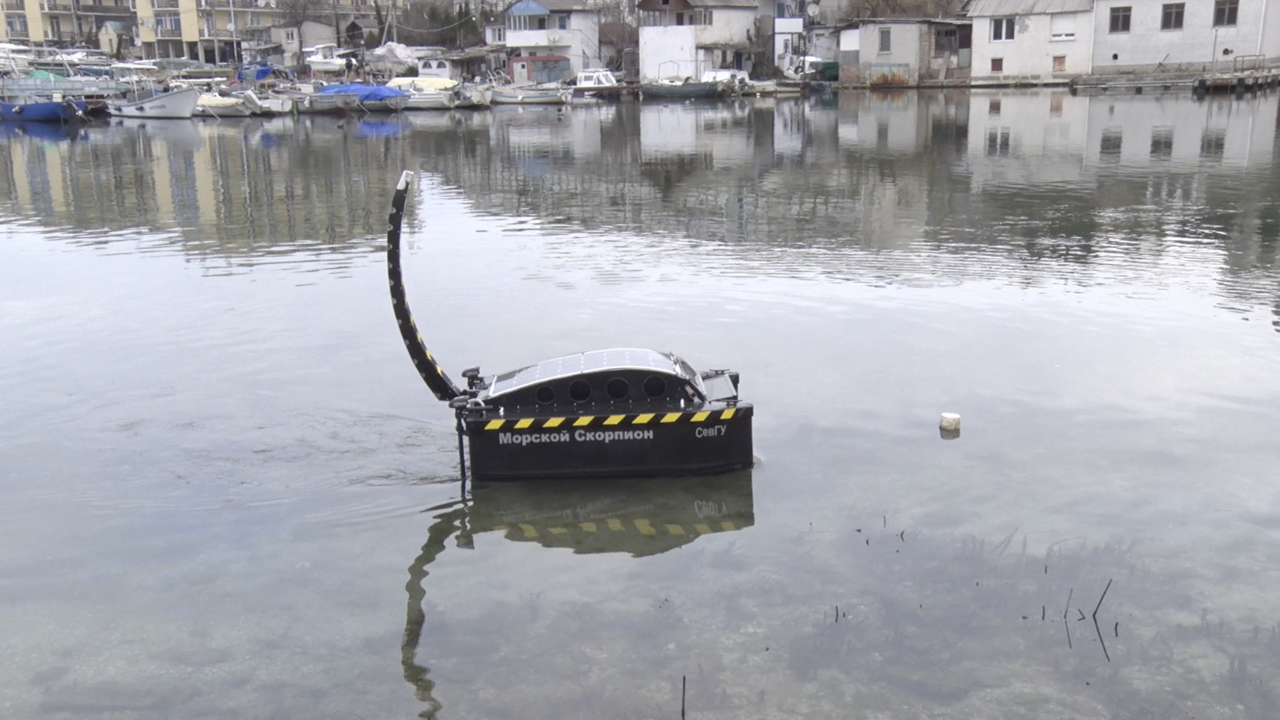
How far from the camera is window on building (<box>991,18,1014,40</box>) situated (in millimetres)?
67625

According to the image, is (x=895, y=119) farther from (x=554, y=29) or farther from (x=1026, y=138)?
(x=554, y=29)

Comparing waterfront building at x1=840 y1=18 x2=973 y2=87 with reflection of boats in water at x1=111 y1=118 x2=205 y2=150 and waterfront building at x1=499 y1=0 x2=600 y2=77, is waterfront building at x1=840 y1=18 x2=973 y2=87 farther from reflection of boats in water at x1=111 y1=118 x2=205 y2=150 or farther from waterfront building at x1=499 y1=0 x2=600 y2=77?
reflection of boats in water at x1=111 y1=118 x2=205 y2=150

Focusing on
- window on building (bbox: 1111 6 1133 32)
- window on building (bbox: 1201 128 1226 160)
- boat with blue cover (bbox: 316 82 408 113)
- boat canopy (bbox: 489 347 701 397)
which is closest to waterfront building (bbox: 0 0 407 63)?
boat with blue cover (bbox: 316 82 408 113)

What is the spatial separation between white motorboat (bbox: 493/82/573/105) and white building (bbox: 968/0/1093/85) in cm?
2493

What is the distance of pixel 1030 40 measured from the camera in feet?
220

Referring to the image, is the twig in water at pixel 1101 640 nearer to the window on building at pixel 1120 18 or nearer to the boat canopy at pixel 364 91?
the boat canopy at pixel 364 91

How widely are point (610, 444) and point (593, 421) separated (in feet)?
0.84

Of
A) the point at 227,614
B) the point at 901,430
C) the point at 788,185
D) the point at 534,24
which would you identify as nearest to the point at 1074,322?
the point at 901,430

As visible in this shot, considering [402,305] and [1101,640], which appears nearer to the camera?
[1101,640]

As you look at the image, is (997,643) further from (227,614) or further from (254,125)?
(254,125)

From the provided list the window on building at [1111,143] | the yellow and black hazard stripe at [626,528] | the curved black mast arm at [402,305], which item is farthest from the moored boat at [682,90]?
the yellow and black hazard stripe at [626,528]

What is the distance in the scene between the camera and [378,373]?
40.9ft

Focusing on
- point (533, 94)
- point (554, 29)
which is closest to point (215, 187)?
point (533, 94)

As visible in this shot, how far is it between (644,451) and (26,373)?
756 cm
